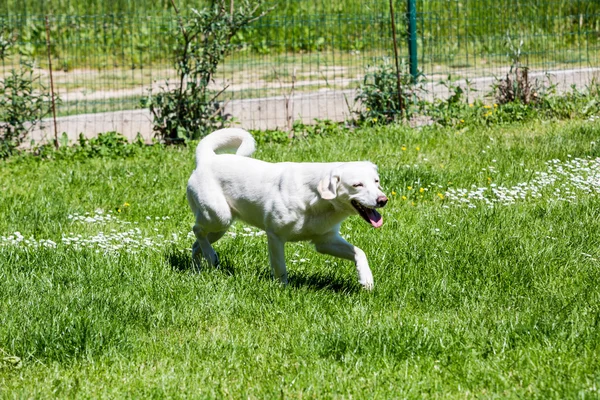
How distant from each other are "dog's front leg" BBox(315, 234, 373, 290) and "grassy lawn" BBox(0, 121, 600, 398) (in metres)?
0.09

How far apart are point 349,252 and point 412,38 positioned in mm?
5989

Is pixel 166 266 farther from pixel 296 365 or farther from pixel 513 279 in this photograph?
pixel 513 279

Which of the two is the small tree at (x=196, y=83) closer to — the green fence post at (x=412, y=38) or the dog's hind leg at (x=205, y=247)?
the green fence post at (x=412, y=38)

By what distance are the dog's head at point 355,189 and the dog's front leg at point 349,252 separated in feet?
1.06

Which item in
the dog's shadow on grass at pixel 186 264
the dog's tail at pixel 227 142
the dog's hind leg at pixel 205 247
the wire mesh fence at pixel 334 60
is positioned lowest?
the dog's shadow on grass at pixel 186 264

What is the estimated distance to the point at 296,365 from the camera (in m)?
4.10

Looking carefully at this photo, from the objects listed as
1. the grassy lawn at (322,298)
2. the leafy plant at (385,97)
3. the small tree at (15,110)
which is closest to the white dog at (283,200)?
the grassy lawn at (322,298)

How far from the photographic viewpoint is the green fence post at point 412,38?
1054 centimetres

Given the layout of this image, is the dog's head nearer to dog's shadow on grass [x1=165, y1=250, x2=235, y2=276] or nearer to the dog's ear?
the dog's ear

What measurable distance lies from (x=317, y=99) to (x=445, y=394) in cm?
733

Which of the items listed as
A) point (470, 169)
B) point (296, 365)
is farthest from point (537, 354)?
point (470, 169)

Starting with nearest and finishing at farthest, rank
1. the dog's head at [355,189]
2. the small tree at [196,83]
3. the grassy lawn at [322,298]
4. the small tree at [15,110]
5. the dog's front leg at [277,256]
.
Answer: the grassy lawn at [322,298] → the dog's head at [355,189] → the dog's front leg at [277,256] → the small tree at [15,110] → the small tree at [196,83]

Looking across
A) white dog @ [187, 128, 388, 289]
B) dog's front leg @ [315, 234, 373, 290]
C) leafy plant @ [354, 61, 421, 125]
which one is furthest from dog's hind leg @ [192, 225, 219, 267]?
leafy plant @ [354, 61, 421, 125]

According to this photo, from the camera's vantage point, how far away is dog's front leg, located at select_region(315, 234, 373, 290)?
507cm
